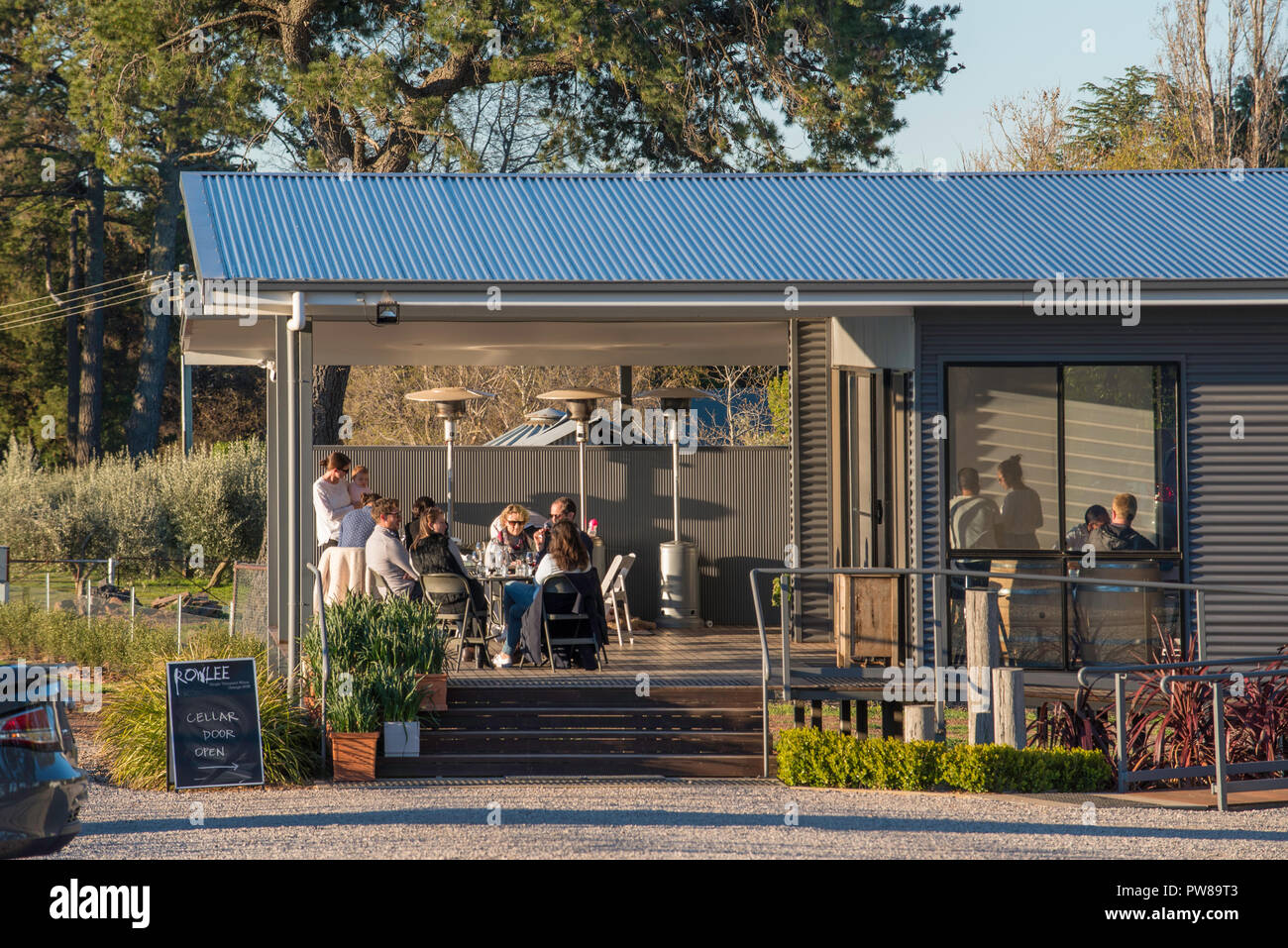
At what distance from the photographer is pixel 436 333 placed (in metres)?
12.2

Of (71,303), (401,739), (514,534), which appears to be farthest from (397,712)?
(71,303)

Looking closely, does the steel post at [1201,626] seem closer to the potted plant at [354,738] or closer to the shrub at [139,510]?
the potted plant at [354,738]

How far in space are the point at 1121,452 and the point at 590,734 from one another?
4261 millimetres

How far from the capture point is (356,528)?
10.9 metres

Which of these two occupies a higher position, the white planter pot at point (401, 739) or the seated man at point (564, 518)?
the seated man at point (564, 518)

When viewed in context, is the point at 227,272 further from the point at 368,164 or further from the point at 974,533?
the point at 368,164

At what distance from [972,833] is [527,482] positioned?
A: 9.00 metres

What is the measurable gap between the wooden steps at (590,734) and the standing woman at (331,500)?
2.81 meters

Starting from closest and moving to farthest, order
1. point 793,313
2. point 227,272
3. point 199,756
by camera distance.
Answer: point 199,756, point 227,272, point 793,313

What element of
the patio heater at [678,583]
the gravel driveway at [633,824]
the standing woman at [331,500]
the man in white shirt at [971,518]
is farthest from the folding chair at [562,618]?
the patio heater at [678,583]

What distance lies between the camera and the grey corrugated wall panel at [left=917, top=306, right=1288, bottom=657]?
1040 cm

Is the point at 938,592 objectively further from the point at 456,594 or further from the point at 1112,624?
the point at 456,594

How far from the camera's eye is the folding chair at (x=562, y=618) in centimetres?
1030
